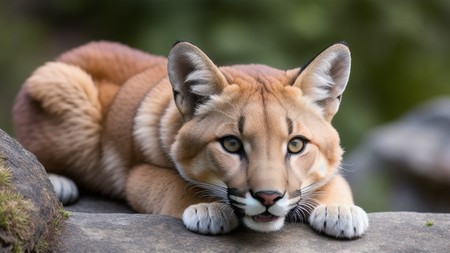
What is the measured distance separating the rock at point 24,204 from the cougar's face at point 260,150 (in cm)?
110

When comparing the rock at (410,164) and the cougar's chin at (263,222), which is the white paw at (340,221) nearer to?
the cougar's chin at (263,222)

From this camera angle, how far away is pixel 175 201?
6309mm

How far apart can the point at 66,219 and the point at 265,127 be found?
58.0 inches

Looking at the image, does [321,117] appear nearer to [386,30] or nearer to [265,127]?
[265,127]

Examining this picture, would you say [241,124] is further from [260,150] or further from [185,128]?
[185,128]

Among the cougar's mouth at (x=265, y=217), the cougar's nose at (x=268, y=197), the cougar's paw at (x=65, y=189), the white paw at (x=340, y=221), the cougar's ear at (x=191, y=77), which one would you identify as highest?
the cougar's ear at (x=191, y=77)

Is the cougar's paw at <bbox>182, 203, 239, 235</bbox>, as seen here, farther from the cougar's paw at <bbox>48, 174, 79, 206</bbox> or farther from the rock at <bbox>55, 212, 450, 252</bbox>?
the cougar's paw at <bbox>48, 174, 79, 206</bbox>

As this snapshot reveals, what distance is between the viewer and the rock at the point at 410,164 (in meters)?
12.7

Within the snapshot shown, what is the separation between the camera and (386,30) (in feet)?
52.5

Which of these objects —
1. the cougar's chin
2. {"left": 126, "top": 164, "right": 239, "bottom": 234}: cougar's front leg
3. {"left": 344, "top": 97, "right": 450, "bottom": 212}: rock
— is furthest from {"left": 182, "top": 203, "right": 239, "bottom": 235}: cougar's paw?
{"left": 344, "top": 97, "right": 450, "bottom": 212}: rock

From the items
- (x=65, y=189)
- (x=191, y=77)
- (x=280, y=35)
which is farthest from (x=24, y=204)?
(x=280, y=35)

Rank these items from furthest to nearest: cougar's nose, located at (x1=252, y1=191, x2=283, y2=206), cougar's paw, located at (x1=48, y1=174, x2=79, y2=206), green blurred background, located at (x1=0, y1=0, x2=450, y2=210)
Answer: green blurred background, located at (x1=0, y1=0, x2=450, y2=210) < cougar's paw, located at (x1=48, y1=174, x2=79, y2=206) < cougar's nose, located at (x1=252, y1=191, x2=283, y2=206)

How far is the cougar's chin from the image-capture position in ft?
17.8

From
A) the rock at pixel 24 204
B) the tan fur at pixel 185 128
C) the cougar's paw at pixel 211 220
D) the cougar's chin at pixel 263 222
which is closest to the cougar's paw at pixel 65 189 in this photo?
the tan fur at pixel 185 128
